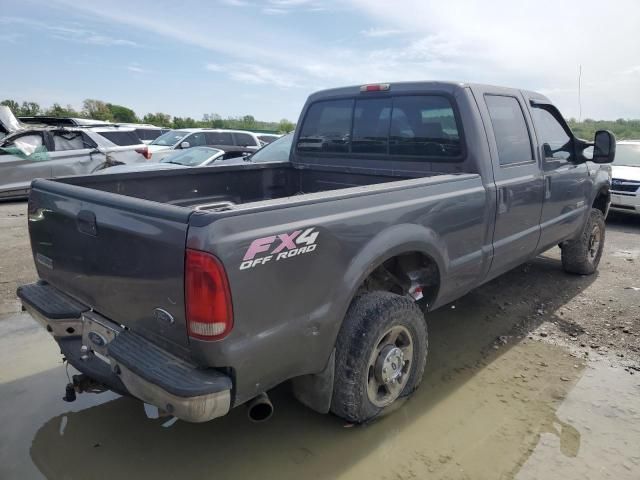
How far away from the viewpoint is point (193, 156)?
10352 millimetres

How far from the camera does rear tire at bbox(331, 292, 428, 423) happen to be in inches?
105

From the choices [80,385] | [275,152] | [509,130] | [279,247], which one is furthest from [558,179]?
[275,152]

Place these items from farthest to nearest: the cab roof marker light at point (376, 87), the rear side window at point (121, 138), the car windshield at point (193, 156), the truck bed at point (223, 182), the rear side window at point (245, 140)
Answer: the rear side window at point (245, 140)
the rear side window at point (121, 138)
the car windshield at point (193, 156)
the cab roof marker light at point (376, 87)
the truck bed at point (223, 182)

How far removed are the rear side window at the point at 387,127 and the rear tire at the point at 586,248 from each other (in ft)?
8.62

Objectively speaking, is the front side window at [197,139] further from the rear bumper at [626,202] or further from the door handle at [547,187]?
the door handle at [547,187]

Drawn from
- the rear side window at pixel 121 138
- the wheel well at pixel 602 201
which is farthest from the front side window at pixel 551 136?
the rear side window at pixel 121 138

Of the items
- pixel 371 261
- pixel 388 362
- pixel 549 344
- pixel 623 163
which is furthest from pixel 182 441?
pixel 623 163

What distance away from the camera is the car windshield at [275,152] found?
23.9ft

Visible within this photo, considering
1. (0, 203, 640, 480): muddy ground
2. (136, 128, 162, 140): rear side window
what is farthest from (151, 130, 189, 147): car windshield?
(0, 203, 640, 480): muddy ground

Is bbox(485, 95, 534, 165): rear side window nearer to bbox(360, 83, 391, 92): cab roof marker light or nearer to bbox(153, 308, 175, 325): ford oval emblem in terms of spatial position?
bbox(360, 83, 391, 92): cab roof marker light

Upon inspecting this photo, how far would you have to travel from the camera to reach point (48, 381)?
11.0ft

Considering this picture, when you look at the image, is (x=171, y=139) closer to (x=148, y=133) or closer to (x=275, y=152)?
(x=148, y=133)

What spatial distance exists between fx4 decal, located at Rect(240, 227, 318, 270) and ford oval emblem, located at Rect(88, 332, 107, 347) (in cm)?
97

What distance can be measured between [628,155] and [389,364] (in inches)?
369
